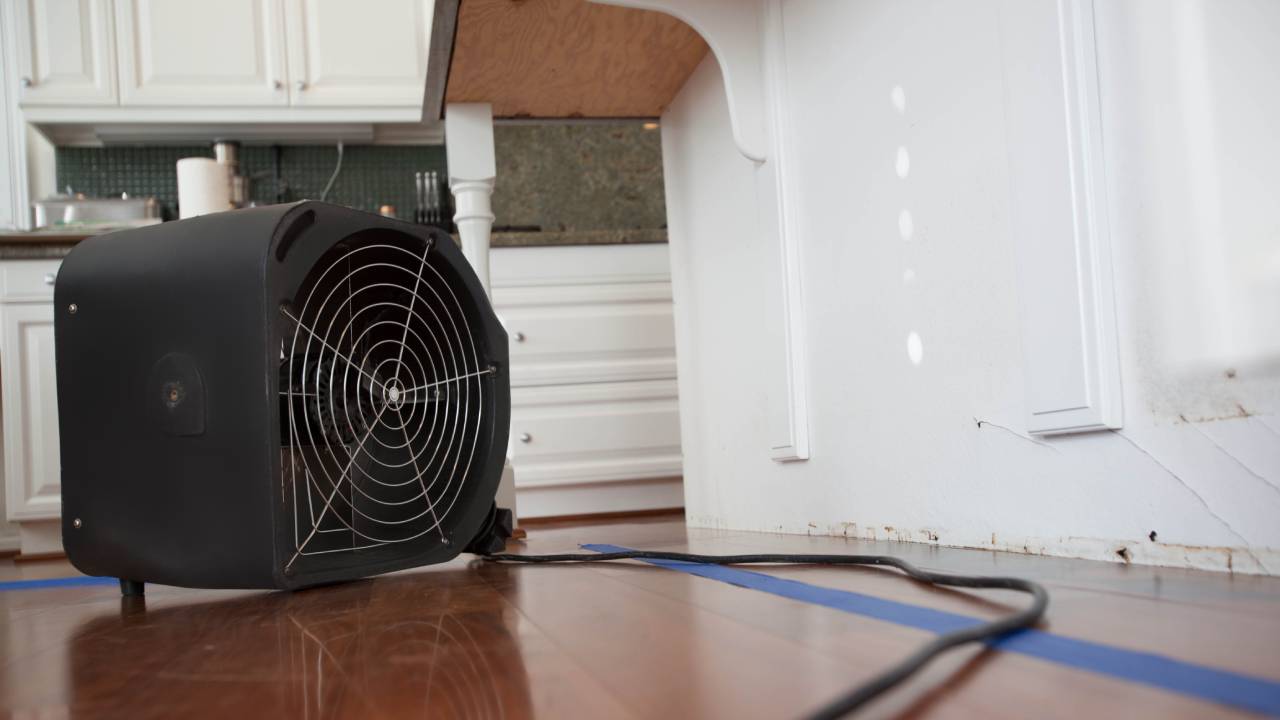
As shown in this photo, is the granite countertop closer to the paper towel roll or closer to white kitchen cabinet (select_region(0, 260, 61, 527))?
white kitchen cabinet (select_region(0, 260, 61, 527))

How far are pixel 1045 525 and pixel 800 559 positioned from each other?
225 millimetres

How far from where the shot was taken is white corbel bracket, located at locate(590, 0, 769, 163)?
5.15 feet

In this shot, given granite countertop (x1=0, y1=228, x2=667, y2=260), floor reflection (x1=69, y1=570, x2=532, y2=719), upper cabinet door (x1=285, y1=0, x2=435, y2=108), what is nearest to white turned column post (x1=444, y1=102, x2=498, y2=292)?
granite countertop (x1=0, y1=228, x2=667, y2=260)

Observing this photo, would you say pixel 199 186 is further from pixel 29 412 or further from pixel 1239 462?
pixel 1239 462

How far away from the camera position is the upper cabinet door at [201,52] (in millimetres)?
3393

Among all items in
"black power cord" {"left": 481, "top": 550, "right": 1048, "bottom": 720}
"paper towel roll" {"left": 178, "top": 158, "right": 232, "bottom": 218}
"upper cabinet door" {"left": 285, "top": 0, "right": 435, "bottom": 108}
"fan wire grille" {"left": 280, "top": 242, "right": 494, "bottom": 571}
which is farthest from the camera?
"upper cabinet door" {"left": 285, "top": 0, "right": 435, "bottom": 108}

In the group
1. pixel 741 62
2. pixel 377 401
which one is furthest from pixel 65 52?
pixel 377 401

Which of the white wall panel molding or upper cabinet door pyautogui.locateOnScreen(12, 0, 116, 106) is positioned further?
upper cabinet door pyautogui.locateOnScreen(12, 0, 116, 106)

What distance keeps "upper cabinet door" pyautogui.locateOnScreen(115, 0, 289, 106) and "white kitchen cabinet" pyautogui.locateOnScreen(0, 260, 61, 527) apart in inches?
30.6

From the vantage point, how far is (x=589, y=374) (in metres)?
3.06

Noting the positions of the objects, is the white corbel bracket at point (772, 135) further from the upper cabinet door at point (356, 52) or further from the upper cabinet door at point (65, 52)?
the upper cabinet door at point (65, 52)

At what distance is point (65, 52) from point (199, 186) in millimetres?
677

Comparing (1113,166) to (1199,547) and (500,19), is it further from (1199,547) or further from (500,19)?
(500,19)

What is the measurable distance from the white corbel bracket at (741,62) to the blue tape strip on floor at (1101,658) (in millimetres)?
909
